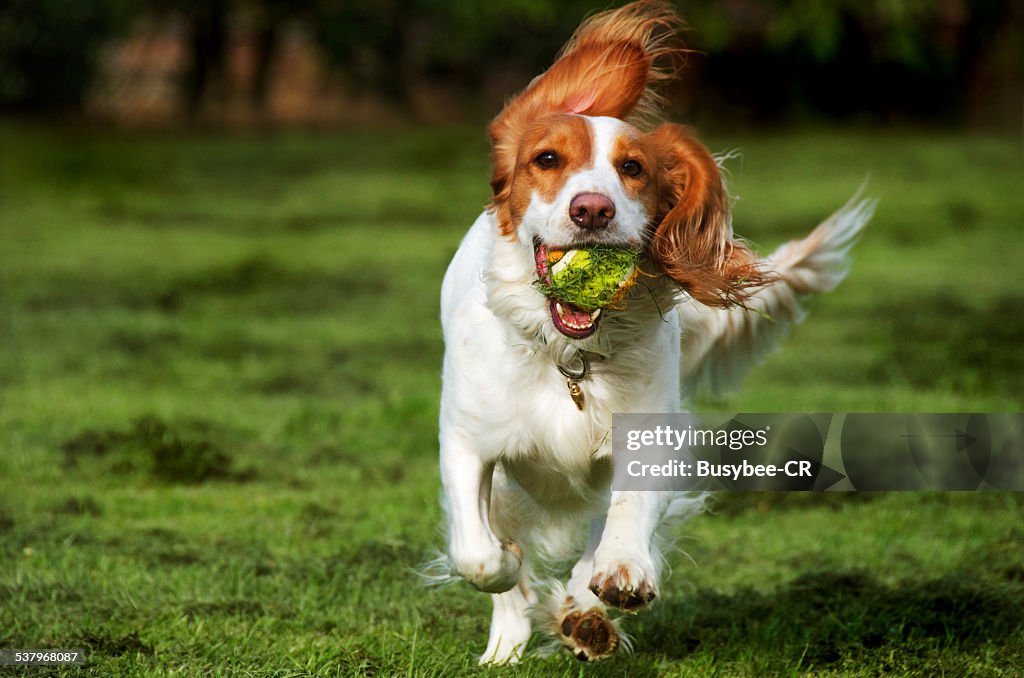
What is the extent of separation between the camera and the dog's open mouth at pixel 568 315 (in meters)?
3.81

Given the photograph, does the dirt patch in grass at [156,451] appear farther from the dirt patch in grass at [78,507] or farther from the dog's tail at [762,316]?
the dog's tail at [762,316]

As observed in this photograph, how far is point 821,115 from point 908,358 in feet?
→ 54.4

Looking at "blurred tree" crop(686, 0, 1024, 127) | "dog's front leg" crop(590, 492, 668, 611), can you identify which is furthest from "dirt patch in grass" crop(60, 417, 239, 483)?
"blurred tree" crop(686, 0, 1024, 127)

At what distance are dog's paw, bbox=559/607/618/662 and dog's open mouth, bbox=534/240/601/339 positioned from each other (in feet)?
2.56

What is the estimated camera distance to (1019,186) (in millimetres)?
17438

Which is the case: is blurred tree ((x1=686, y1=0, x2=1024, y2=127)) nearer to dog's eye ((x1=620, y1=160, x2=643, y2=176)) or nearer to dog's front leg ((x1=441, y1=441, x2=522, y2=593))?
dog's eye ((x1=620, y1=160, x2=643, y2=176))

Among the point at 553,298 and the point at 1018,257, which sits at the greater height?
the point at 553,298

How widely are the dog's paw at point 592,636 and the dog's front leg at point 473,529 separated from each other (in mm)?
207

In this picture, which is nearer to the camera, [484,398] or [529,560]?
[484,398]

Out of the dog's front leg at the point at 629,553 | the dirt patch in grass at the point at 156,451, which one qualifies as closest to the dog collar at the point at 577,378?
the dog's front leg at the point at 629,553

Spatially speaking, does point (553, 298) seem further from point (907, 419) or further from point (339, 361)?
point (339, 361)

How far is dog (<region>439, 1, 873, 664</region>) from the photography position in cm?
383

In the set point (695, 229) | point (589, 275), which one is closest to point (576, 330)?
point (589, 275)

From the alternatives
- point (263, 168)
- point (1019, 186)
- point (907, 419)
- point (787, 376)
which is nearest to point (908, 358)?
point (787, 376)
